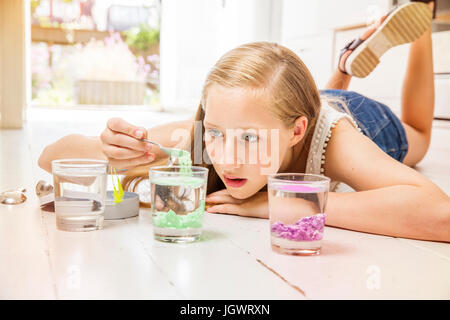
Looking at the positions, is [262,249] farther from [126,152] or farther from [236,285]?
[126,152]

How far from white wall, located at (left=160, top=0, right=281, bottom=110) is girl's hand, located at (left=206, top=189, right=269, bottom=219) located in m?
3.96

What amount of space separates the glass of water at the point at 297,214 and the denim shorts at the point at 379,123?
107 centimetres

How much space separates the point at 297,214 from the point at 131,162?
0.46 m

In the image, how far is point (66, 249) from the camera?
891 mm

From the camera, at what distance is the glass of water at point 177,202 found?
35.9 inches

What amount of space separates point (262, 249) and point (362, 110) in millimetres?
1183

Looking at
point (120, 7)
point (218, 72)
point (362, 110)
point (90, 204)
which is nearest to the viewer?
point (90, 204)

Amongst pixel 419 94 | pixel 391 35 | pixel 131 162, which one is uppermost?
pixel 391 35

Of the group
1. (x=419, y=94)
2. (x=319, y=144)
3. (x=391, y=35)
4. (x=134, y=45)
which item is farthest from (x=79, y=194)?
(x=134, y=45)

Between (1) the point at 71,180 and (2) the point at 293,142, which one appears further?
(2) the point at 293,142

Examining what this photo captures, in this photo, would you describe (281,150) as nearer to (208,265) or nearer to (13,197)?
(208,265)

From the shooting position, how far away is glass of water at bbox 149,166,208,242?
911 millimetres

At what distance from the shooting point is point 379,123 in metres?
1.96
